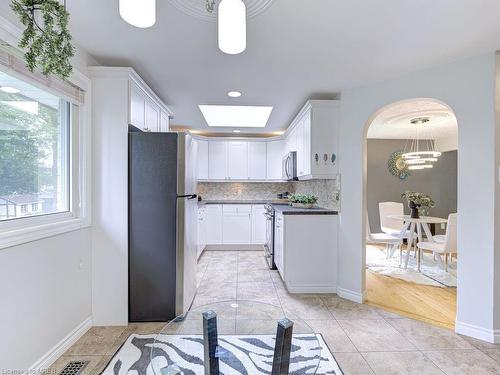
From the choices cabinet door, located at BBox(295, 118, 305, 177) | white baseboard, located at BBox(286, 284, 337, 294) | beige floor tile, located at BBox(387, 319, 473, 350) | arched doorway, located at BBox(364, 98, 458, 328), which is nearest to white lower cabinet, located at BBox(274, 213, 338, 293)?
white baseboard, located at BBox(286, 284, 337, 294)

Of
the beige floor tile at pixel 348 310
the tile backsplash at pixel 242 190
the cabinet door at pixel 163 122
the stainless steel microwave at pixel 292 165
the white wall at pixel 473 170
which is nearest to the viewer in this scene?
the white wall at pixel 473 170

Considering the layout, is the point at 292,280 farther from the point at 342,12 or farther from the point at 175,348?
the point at 342,12

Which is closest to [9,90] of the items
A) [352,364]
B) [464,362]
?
[352,364]

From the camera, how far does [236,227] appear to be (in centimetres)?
→ 539

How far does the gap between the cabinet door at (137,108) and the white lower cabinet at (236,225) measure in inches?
113

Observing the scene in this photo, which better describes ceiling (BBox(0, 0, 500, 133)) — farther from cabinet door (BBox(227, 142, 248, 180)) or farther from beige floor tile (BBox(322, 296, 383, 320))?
cabinet door (BBox(227, 142, 248, 180))

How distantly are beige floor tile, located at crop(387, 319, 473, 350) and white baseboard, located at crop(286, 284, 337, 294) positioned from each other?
2.42ft

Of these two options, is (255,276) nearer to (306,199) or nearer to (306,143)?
(306,199)

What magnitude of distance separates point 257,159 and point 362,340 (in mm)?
4054

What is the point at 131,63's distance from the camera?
2.48 meters

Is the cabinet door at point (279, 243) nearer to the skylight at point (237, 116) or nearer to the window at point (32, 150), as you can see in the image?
the skylight at point (237, 116)

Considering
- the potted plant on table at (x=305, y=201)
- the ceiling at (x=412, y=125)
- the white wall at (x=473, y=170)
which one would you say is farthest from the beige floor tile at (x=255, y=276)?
the ceiling at (x=412, y=125)

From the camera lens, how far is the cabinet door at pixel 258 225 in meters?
5.38

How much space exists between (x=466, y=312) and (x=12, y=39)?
389cm
